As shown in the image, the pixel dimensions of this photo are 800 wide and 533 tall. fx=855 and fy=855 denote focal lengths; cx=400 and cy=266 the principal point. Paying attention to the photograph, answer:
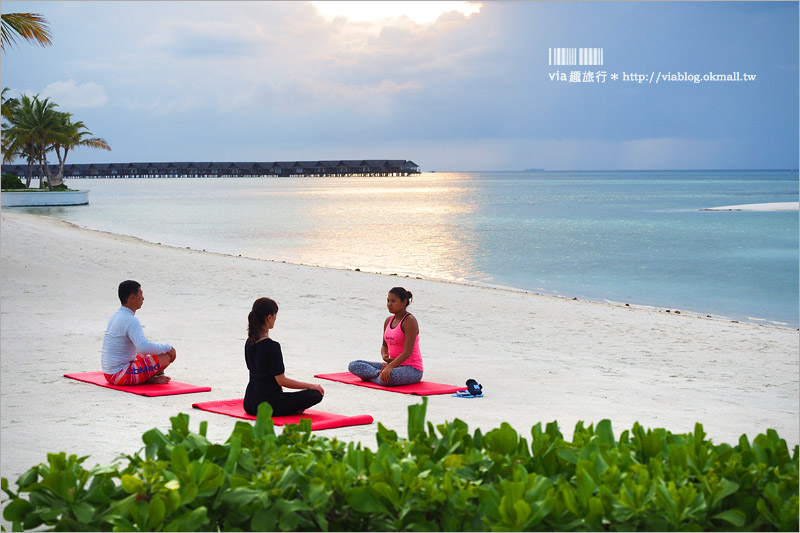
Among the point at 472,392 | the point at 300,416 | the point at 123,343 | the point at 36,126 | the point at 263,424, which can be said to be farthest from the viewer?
the point at 36,126

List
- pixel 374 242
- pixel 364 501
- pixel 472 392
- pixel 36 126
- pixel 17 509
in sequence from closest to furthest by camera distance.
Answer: pixel 364 501 < pixel 17 509 < pixel 472 392 < pixel 374 242 < pixel 36 126

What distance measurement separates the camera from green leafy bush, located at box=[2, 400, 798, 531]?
2873 mm

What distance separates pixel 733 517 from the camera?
2918 mm

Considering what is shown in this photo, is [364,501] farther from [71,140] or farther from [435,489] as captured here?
[71,140]

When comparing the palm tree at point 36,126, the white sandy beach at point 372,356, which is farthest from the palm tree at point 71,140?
the white sandy beach at point 372,356

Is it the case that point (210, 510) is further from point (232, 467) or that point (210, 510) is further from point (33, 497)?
point (33, 497)

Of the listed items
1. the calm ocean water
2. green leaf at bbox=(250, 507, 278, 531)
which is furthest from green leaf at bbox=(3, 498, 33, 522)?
the calm ocean water

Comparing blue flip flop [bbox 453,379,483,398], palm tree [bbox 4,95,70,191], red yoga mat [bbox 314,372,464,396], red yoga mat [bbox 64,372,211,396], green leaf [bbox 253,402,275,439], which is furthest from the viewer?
palm tree [bbox 4,95,70,191]

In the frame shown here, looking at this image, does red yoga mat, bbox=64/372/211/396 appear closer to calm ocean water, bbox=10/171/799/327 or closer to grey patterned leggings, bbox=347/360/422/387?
grey patterned leggings, bbox=347/360/422/387

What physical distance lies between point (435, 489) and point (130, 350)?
5.33 metres

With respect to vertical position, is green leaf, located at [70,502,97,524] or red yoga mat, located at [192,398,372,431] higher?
green leaf, located at [70,502,97,524]

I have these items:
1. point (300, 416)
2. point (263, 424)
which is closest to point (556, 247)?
point (300, 416)

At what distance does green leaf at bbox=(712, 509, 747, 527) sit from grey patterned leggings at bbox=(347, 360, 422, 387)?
196 inches

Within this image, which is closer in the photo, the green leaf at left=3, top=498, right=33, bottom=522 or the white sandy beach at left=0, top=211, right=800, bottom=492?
the green leaf at left=3, top=498, right=33, bottom=522
